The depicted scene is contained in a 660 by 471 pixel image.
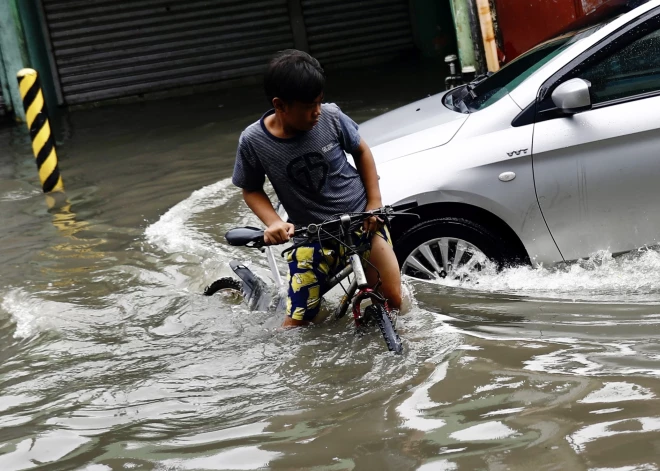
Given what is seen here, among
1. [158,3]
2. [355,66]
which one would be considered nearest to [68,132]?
[158,3]

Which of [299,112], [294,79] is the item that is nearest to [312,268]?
[299,112]

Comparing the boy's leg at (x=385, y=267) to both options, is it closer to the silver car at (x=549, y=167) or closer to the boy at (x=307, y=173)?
the boy at (x=307, y=173)

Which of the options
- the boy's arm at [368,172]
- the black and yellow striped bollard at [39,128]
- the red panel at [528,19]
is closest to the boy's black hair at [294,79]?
the boy's arm at [368,172]

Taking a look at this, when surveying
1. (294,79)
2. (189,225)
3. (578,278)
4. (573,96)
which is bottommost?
(578,278)

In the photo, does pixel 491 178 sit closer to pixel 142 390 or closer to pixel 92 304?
pixel 142 390

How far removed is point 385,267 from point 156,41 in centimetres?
1198

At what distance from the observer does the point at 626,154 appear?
485 centimetres

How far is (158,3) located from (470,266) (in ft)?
37.6

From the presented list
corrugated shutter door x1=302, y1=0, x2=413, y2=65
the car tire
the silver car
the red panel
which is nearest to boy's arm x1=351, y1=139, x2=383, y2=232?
the silver car

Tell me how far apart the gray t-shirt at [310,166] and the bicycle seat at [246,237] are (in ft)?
1.03

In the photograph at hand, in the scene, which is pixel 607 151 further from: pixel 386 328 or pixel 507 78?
pixel 386 328

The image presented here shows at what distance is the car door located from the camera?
4.84m

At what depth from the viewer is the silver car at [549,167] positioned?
4859 mm

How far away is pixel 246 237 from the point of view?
3.80 meters
